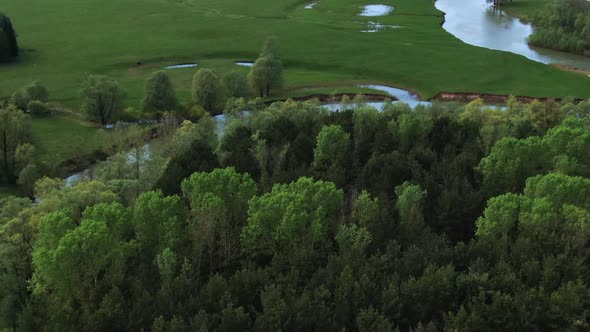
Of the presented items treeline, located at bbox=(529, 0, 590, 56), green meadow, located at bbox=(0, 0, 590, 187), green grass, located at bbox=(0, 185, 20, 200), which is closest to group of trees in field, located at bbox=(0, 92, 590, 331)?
green grass, located at bbox=(0, 185, 20, 200)

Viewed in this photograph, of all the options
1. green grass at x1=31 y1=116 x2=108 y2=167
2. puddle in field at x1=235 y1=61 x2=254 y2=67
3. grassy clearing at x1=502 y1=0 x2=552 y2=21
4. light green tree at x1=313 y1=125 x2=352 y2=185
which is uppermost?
grassy clearing at x1=502 y1=0 x2=552 y2=21

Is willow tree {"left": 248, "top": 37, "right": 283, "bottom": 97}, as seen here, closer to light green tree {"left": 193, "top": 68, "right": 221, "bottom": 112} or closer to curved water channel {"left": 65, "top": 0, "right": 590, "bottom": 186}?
light green tree {"left": 193, "top": 68, "right": 221, "bottom": 112}

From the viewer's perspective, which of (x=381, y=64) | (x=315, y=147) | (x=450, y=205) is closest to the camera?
(x=450, y=205)

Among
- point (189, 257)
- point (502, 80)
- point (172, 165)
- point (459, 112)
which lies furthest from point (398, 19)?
point (189, 257)

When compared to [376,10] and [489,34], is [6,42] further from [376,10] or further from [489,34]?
[489,34]

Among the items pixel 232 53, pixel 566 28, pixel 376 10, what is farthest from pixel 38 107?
pixel 566 28

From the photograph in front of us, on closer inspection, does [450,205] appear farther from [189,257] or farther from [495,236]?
[189,257]
